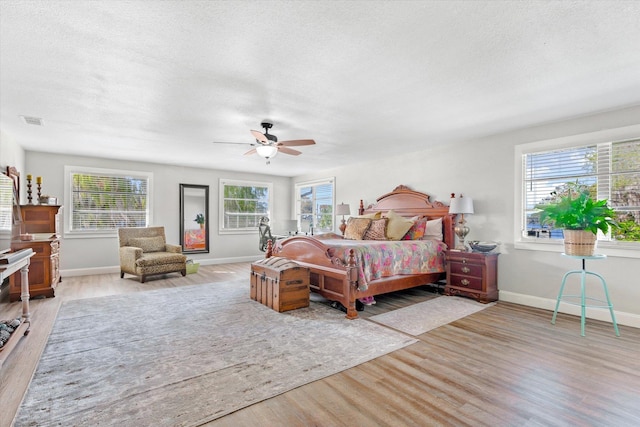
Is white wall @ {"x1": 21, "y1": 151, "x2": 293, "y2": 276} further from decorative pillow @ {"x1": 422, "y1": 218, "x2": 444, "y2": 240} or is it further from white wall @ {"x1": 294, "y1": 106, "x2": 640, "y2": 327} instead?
decorative pillow @ {"x1": 422, "y1": 218, "x2": 444, "y2": 240}

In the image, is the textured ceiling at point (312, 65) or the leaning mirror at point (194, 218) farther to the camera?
the leaning mirror at point (194, 218)

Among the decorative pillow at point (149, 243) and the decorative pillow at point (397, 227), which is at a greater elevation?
the decorative pillow at point (397, 227)

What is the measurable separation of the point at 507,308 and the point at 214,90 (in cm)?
443

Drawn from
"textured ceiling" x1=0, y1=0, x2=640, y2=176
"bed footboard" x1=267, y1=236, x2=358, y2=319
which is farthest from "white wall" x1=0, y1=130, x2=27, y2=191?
"bed footboard" x1=267, y1=236, x2=358, y2=319

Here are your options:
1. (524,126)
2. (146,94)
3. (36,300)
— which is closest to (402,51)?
(146,94)

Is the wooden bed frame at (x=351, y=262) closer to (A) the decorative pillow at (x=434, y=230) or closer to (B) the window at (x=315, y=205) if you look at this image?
(A) the decorative pillow at (x=434, y=230)

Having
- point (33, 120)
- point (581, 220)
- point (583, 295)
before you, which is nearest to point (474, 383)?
point (583, 295)

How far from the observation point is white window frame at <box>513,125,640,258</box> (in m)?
3.54

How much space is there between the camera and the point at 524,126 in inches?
168

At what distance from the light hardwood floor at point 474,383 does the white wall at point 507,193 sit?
560 millimetres

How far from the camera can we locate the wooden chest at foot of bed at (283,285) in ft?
12.6

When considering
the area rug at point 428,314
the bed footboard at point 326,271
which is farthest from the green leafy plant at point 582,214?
the bed footboard at point 326,271

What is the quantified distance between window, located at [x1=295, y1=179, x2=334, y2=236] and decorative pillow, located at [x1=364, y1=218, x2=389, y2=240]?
241cm

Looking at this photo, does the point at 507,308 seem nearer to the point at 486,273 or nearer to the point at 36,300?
the point at 486,273
